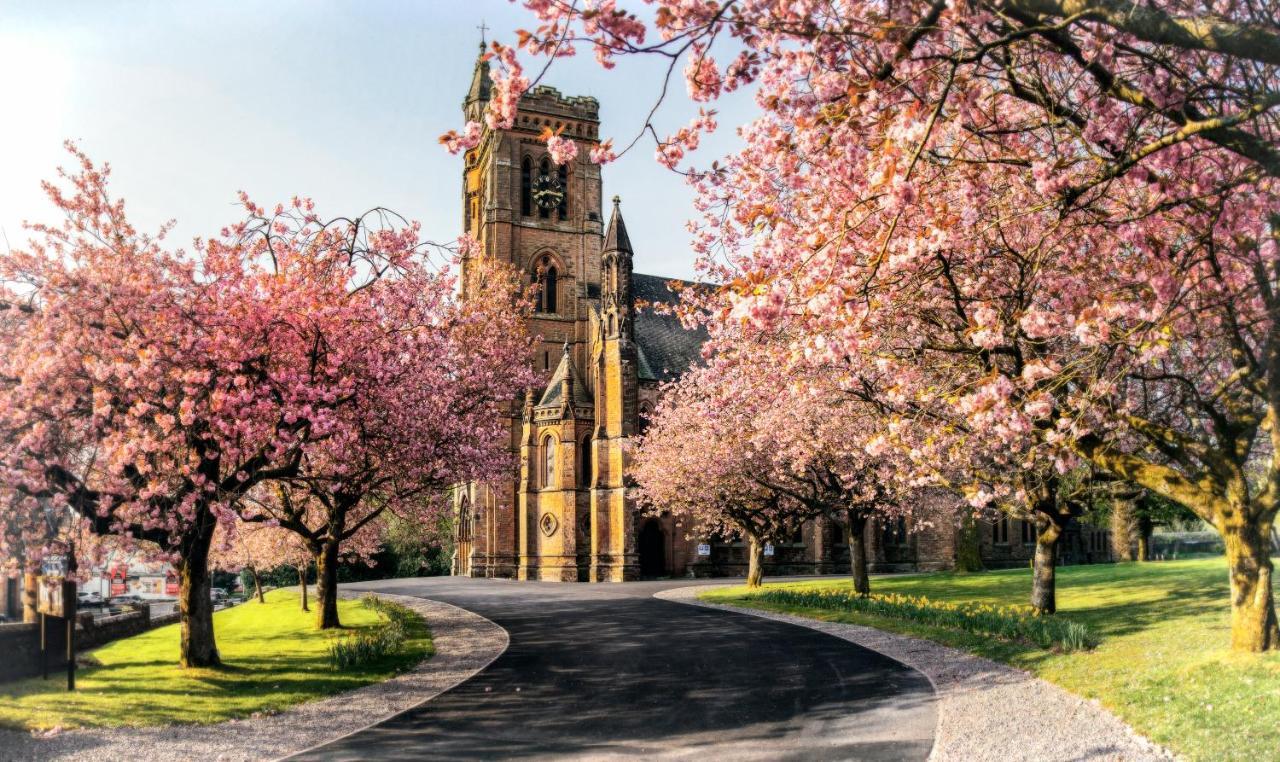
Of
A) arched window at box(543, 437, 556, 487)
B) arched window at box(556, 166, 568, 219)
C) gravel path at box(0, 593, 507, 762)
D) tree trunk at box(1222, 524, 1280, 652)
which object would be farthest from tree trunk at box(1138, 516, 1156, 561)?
gravel path at box(0, 593, 507, 762)

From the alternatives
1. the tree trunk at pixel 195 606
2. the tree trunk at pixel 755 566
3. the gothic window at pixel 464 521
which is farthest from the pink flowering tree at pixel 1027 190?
the gothic window at pixel 464 521

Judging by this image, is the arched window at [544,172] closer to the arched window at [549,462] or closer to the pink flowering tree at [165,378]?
the arched window at [549,462]

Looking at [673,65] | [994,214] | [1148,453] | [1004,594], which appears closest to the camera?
[673,65]

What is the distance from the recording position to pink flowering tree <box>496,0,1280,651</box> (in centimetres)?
862

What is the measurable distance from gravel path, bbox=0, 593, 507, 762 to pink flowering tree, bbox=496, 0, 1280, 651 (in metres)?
8.26

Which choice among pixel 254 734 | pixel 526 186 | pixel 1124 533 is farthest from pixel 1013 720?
pixel 526 186

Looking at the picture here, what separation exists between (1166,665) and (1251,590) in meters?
1.68

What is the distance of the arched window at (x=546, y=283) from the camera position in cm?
5756

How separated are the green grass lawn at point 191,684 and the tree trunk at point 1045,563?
15.2 metres

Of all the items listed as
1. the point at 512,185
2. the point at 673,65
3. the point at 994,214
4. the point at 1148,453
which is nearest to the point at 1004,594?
the point at 1148,453

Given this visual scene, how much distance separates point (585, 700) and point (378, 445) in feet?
32.6

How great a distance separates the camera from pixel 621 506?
49688 mm

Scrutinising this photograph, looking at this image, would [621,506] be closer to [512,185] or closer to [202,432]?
[512,185]

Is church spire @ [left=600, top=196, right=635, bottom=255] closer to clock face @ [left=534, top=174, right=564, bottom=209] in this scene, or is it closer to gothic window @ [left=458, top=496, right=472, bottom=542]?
clock face @ [left=534, top=174, right=564, bottom=209]
